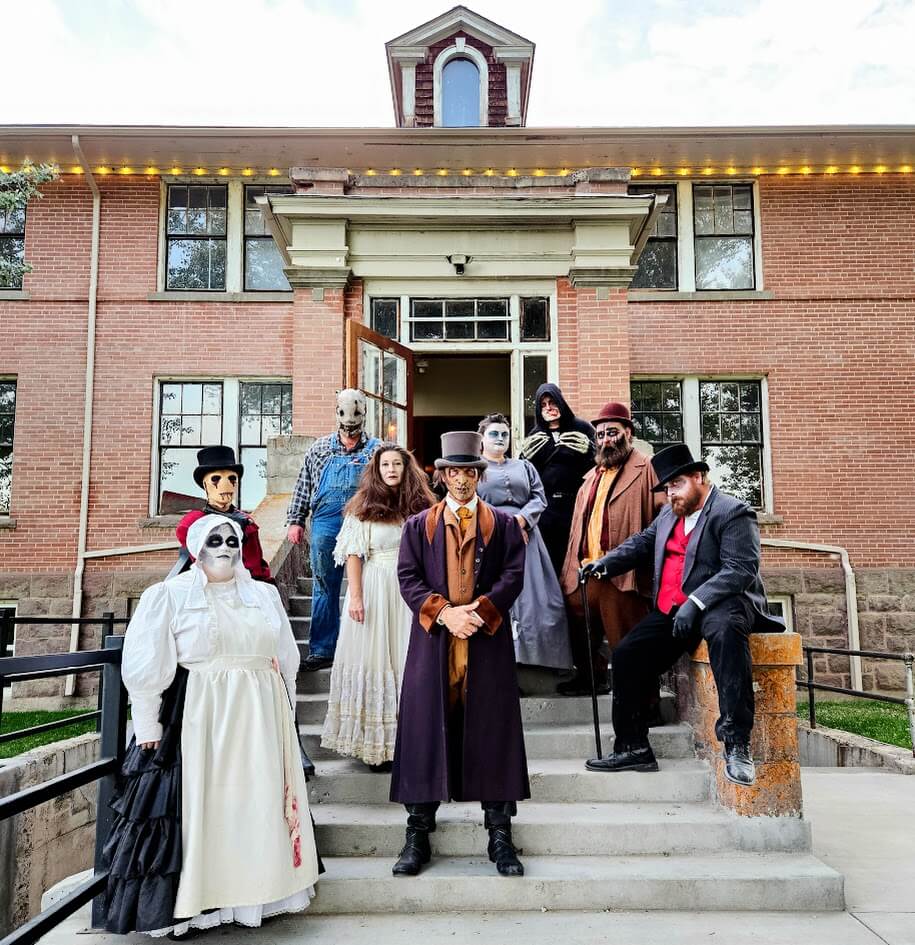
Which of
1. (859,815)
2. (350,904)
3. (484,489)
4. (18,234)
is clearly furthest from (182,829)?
(18,234)

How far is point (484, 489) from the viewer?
592 cm

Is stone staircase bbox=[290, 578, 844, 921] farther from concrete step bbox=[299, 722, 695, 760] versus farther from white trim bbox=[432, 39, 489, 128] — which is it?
white trim bbox=[432, 39, 489, 128]

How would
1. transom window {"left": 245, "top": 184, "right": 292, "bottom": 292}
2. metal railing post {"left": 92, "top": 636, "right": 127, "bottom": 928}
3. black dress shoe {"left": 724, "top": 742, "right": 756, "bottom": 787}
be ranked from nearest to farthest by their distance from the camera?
metal railing post {"left": 92, "top": 636, "right": 127, "bottom": 928}, black dress shoe {"left": 724, "top": 742, "right": 756, "bottom": 787}, transom window {"left": 245, "top": 184, "right": 292, "bottom": 292}

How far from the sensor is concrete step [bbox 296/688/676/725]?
5.64 m

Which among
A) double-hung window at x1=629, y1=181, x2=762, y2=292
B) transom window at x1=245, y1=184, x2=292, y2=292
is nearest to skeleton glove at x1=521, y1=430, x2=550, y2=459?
double-hung window at x1=629, y1=181, x2=762, y2=292

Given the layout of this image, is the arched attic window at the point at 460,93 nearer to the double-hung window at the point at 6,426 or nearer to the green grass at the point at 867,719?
the double-hung window at the point at 6,426

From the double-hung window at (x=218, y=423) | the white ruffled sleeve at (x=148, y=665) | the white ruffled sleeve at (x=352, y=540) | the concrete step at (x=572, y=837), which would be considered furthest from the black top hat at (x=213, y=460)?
the double-hung window at (x=218, y=423)

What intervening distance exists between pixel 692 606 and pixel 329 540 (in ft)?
8.53

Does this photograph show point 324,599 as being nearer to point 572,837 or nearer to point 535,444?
point 535,444

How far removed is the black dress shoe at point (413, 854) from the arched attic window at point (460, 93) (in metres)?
12.2

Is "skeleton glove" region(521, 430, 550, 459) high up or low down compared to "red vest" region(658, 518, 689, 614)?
up

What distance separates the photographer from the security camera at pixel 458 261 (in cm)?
1046

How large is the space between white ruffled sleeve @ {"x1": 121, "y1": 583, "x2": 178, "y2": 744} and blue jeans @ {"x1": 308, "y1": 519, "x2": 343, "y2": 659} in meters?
2.20

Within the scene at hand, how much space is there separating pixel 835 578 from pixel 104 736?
1107 centimetres
